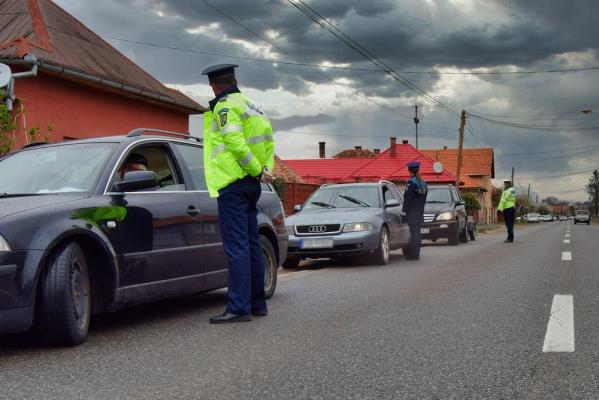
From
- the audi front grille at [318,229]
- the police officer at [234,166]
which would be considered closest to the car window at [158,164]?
the police officer at [234,166]

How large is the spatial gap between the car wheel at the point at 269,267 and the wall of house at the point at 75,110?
8.25 m

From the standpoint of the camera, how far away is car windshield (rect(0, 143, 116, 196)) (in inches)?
211

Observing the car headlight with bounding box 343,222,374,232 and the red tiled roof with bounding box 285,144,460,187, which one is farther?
the red tiled roof with bounding box 285,144,460,187

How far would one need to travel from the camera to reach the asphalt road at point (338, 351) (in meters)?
3.62

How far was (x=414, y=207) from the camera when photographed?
1338 cm

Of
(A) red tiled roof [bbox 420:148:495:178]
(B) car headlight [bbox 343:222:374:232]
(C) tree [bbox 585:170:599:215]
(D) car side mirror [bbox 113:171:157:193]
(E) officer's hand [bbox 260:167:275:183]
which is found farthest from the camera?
(C) tree [bbox 585:170:599:215]

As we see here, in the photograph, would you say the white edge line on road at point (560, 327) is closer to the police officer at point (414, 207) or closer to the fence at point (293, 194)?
the police officer at point (414, 207)

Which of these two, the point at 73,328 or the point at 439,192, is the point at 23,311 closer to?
the point at 73,328

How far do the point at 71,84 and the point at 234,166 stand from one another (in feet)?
36.3

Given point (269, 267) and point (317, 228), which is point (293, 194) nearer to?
point (317, 228)

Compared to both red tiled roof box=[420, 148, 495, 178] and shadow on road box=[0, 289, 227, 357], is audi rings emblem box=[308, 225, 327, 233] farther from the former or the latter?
red tiled roof box=[420, 148, 495, 178]

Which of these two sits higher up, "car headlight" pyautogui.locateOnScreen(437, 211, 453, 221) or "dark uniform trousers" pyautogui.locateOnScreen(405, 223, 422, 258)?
"car headlight" pyautogui.locateOnScreen(437, 211, 453, 221)

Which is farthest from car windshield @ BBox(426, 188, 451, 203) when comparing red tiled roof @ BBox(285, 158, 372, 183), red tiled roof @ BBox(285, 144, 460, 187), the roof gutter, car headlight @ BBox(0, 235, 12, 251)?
red tiled roof @ BBox(285, 158, 372, 183)

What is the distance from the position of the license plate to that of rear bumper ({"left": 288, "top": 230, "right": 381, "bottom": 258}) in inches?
1.9
